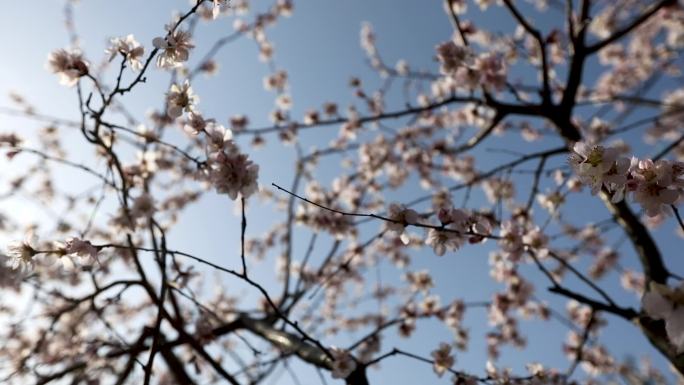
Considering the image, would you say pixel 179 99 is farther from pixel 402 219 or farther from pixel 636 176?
pixel 636 176

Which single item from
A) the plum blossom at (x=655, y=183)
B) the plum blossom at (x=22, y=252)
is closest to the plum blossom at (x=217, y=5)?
the plum blossom at (x=22, y=252)

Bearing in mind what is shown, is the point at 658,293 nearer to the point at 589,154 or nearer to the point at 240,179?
the point at 589,154

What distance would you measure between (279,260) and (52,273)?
380cm

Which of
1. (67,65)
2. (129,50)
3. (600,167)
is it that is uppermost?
(67,65)

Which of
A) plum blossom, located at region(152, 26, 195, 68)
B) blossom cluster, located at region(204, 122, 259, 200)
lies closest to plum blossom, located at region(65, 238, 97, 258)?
blossom cluster, located at region(204, 122, 259, 200)

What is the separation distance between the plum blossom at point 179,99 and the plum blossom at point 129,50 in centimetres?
21

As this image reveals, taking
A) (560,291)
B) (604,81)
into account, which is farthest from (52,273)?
(604,81)

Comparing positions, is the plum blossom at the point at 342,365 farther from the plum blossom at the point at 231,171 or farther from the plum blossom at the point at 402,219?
the plum blossom at the point at 231,171

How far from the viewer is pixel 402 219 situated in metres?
2.11

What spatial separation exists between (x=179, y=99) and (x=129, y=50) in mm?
350

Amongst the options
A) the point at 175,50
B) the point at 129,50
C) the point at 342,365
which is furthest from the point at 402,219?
the point at 129,50

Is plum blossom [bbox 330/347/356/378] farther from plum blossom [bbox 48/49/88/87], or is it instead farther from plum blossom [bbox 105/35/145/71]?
plum blossom [bbox 48/49/88/87]

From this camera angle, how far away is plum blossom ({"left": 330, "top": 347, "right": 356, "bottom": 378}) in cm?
242

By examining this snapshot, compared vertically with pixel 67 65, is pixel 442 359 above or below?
below
